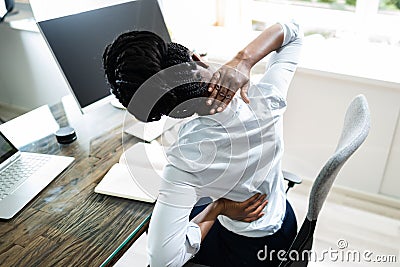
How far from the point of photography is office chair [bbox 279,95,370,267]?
77 cm

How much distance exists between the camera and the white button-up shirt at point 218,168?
0.77 meters

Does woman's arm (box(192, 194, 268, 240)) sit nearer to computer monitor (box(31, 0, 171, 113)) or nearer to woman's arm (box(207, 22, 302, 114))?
woman's arm (box(207, 22, 302, 114))

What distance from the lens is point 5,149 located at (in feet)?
3.74

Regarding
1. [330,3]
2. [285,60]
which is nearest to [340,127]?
[330,3]

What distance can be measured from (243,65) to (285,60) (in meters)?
0.17

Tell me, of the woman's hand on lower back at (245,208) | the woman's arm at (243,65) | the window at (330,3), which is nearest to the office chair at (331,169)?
the woman's hand on lower back at (245,208)

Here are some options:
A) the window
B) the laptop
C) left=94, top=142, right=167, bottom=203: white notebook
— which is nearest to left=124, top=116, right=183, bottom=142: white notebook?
left=94, top=142, right=167, bottom=203: white notebook

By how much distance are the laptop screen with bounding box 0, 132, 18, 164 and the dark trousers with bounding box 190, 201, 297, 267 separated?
63 cm

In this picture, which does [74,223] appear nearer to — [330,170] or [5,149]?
[5,149]

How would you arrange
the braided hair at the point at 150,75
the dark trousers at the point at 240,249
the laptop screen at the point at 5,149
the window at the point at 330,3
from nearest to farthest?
1. the braided hair at the point at 150,75
2. the dark trousers at the point at 240,249
3. the laptop screen at the point at 5,149
4. the window at the point at 330,3

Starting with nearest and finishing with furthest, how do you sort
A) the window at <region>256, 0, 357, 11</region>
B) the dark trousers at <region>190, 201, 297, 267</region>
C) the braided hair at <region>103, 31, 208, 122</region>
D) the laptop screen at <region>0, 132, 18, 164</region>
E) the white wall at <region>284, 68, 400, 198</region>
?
the braided hair at <region>103, 31, 208, 122</region>, the dark trousers at <region>190, 201, 297, 267</region>, the laptop screen at <region>0, 132, 18, 164</region>, the white wall at <region>284, 68, 400, 198</region>, the window at <region>256, 0, 357, 11</region>

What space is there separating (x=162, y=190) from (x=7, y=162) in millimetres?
618

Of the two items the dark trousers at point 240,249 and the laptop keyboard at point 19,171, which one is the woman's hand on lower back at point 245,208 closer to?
the dark trousers at point 240,249

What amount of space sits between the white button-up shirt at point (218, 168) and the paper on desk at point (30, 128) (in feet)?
2.36
